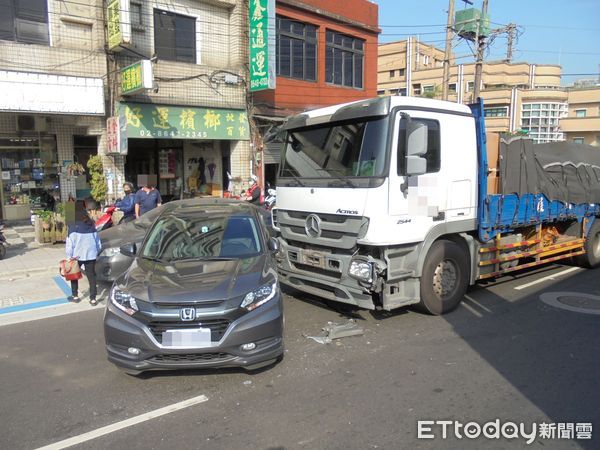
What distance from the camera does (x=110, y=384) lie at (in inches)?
172

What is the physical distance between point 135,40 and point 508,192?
1047cm

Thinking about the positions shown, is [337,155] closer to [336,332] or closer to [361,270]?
[361,270]

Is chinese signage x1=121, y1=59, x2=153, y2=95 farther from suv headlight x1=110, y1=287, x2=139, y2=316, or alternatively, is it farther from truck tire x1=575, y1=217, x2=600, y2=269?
truck tire x1=575, y1=217, x2=600, y2=269

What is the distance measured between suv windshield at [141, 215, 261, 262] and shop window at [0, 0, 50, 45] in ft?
27.3

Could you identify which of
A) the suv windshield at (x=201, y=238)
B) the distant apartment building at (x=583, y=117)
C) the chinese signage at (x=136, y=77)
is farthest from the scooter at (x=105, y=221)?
the distant apartment building at (x=583, y=117)

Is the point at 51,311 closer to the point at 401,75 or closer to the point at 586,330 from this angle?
the point at 586,330

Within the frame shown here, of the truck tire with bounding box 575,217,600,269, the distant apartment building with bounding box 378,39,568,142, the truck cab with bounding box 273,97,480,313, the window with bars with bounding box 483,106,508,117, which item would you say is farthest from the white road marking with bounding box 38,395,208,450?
the window with bars with bounding box 483,106,508,117

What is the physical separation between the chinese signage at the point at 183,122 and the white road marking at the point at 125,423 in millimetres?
9317

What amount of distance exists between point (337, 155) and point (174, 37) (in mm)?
9878

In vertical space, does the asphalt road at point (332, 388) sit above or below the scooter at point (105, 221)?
below

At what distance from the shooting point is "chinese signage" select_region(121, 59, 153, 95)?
10.7 m

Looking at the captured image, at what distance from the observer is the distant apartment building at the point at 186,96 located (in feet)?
40.2

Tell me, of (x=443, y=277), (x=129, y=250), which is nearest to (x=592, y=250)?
(x=443, y=277)

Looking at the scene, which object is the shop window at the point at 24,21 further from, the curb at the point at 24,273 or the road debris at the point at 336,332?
the road debris at the point at 336,332
